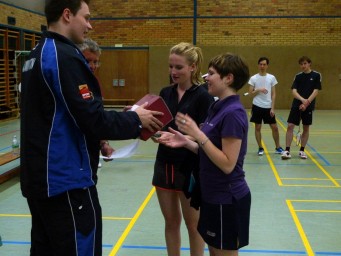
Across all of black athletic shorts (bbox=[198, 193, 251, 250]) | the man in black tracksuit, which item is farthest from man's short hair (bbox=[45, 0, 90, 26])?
black athletic shorts (bbox=[198, 193, 251, 250])

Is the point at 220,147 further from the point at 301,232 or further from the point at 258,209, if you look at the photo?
the point at 258,209

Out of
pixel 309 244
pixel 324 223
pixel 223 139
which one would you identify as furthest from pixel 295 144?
pixel 223 139

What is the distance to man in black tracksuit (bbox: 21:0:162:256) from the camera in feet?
5.58

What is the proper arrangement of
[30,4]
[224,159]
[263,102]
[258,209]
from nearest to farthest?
1. [224,159]
2. [258,209]
3. [263,102]
4. [30,4]

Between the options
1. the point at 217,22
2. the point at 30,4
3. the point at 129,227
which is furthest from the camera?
the point at 217,22

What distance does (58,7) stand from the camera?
1755mm

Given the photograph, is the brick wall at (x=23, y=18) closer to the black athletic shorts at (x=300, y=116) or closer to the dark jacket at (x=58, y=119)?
the black athletic shorts at (x=300, y=116)

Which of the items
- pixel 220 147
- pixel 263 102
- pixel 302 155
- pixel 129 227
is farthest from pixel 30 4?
pixel 220 147

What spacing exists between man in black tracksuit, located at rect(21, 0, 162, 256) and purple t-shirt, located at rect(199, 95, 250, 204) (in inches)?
22.5

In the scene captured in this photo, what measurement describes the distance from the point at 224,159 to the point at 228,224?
0.37 m

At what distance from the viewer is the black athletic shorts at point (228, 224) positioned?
221 centimetres

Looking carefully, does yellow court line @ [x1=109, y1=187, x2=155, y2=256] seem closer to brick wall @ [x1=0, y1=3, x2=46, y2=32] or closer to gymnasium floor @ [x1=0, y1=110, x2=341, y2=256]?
gymnasium floor @ [x1=0, y1=110, x2=341, y2=256]

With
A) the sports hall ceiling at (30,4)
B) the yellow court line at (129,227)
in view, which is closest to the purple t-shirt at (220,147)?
the yellow court line at (129,227)

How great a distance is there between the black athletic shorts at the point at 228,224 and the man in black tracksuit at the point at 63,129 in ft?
2.34
